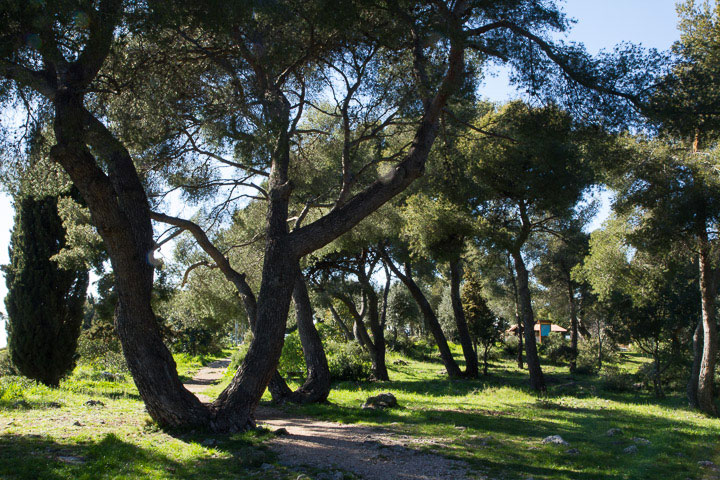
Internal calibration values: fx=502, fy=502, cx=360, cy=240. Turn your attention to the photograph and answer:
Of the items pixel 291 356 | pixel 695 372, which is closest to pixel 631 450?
pixel 695 372

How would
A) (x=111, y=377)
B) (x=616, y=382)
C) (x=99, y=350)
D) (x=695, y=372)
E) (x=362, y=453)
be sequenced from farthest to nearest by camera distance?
(x=99, y=350), (x=616, y=382), (x=111, y=377), (x=695, y=372), (x=362, y=453)

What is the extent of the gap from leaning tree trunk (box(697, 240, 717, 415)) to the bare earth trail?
9101mm

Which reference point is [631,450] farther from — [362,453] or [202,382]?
[202,382]

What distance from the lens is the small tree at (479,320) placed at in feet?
70.9

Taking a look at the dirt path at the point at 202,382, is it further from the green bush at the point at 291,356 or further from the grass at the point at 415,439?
the grass at the point at 415,439

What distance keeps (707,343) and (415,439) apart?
29.8 feet

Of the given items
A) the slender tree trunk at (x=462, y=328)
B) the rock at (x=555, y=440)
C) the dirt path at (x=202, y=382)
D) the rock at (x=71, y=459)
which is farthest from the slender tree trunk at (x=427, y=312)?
the rock at (x=71, y=459)

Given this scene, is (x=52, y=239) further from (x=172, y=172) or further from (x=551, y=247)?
(x=551, y=247)

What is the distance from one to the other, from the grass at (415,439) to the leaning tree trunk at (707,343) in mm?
468

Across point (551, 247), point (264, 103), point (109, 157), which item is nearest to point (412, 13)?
point (264, 103)

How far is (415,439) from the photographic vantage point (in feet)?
23.3

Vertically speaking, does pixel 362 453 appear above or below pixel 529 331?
below

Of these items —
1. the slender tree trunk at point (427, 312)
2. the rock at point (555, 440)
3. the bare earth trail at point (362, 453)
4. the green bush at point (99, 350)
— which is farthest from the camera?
the slender tree trunk at point (427, 312)

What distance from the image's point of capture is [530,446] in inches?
267
